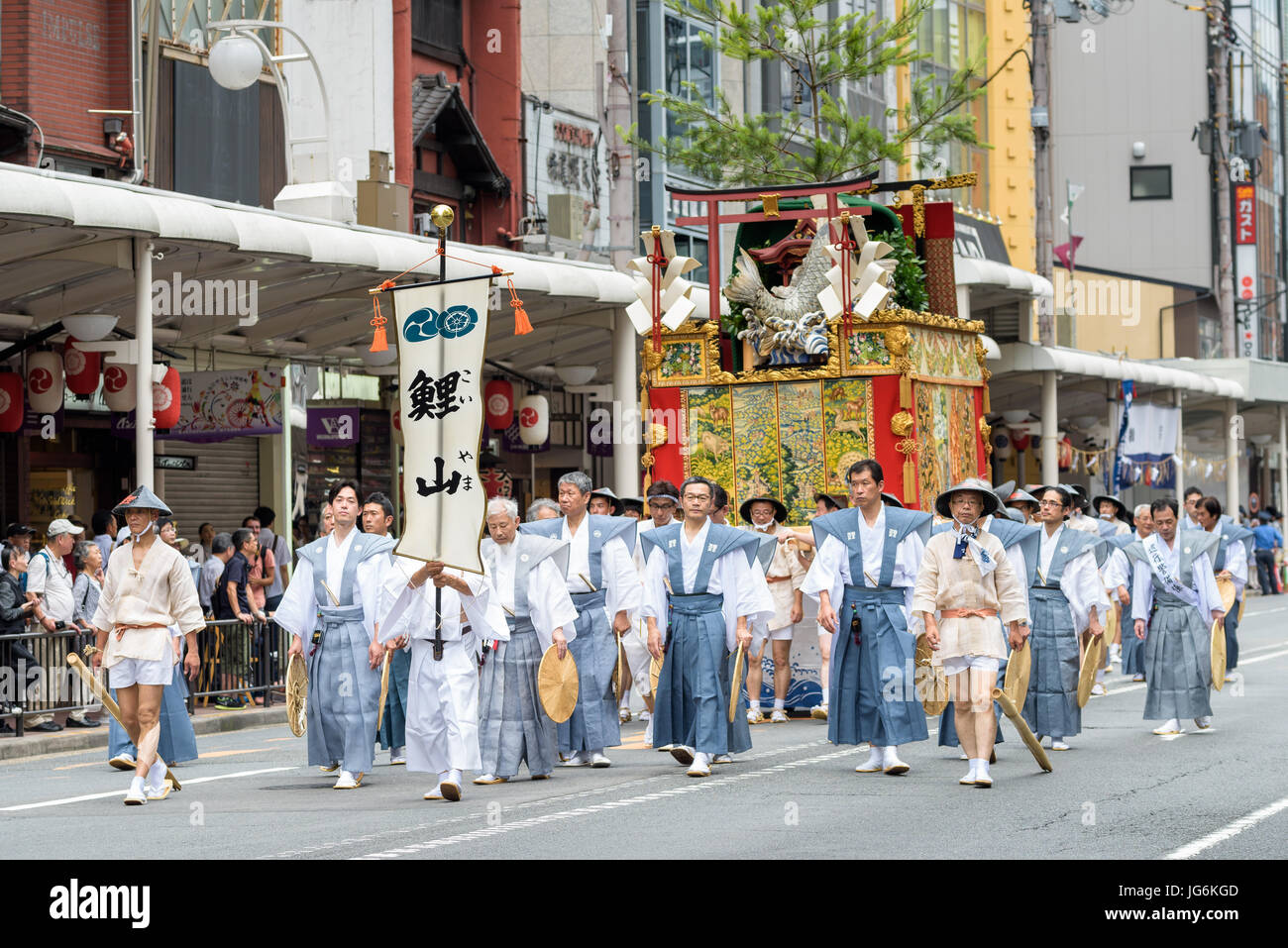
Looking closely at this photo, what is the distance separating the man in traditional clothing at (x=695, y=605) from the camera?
1320cm

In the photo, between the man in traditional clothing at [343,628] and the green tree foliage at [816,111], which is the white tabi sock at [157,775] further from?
the green tree foliage at [816,111]

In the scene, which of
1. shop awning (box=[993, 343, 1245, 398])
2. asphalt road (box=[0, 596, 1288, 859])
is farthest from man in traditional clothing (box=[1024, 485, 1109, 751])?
shop awning (box=[993, 343, 1245, 398])

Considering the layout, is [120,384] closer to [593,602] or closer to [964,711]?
[593,602]

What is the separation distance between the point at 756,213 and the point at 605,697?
21.0ft

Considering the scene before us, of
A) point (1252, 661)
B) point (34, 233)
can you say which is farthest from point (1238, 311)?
point (34, 233)

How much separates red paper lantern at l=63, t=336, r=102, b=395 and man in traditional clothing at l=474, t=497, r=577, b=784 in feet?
24.6

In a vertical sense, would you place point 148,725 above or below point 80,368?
below

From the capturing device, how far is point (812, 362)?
18344 millimetres

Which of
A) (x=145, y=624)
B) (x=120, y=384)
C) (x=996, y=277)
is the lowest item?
(x=145, y=624)

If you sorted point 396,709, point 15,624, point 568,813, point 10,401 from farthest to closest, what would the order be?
point 10,401 < point 15,624 < point 396,709 < point 568,813

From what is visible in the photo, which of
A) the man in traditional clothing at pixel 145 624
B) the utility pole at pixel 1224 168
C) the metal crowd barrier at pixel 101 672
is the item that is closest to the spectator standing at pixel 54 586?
the metal crowd barrier at pixel 101 672

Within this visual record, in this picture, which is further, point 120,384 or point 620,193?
point 620,193

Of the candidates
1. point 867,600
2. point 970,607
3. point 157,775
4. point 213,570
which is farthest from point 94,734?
point 970,607

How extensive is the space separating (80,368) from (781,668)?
7103 mm
